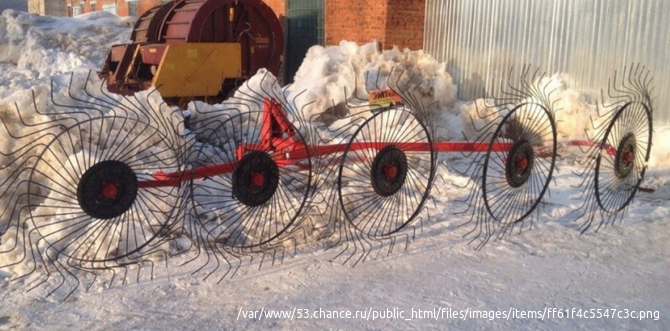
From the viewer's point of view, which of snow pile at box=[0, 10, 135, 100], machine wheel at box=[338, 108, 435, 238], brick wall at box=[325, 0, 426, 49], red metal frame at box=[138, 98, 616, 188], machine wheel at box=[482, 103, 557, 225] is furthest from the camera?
snow pile at box=[0, 10, 135, 100]

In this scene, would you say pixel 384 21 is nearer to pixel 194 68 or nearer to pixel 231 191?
pixel 194 68

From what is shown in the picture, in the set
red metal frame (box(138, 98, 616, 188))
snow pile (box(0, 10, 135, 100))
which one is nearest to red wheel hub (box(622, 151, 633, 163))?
red metal frame (box(138, 98, 616, 188))

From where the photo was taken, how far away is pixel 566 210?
6.13 m

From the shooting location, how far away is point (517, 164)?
5.32m

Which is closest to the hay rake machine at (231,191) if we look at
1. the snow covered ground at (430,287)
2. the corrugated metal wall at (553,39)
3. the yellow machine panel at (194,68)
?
the snow covered ground at (430,287)

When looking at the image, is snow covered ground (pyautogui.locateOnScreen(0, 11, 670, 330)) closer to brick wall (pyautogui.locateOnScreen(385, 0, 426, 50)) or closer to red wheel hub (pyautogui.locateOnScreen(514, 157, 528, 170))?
red wheel hub (pyautogui.locateOnScreen(514, 157, 528, 170))

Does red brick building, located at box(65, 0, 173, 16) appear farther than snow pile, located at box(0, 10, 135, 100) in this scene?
Yes

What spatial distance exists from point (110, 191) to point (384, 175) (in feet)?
6.51

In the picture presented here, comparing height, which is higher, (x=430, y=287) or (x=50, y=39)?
(x=50, y=39)

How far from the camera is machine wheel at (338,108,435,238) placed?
487 cm

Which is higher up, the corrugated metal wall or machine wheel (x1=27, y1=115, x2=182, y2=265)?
the corrugated metal wall

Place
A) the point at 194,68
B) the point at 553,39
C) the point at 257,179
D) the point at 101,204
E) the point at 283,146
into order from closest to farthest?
the point at 101,204
the point at 257,179
the point at 283,146
the point at 194,68
the point at 553,39

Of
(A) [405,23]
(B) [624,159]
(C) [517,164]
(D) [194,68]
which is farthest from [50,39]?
(B) [624,159]

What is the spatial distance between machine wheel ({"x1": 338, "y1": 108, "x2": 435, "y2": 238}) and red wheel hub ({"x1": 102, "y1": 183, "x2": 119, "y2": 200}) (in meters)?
1.47
